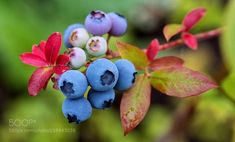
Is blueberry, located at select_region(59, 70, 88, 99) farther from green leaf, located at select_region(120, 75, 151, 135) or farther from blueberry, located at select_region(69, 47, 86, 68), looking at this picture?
green leaf, located at select_region(120, 75, 151, 135)

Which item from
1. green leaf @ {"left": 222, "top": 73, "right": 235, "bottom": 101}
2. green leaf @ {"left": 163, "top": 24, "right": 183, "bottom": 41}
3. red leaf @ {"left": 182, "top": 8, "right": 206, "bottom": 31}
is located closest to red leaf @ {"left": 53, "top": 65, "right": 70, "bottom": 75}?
green leaf @ {"left": 163, "top": 24, "right": 183, "bottom": 41}

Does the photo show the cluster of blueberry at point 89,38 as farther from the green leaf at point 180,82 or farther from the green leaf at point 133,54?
the green leaf at point 180,82

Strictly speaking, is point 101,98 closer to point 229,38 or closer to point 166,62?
point 166,62

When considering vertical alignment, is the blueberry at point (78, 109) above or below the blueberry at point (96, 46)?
below

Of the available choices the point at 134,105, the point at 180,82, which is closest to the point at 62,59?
the point at 134,105

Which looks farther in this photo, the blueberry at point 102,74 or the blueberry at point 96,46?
the blueberry at point 96,46

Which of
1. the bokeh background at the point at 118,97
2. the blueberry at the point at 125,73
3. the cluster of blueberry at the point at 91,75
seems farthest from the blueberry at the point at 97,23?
the bokeh background at the point at 118,97
